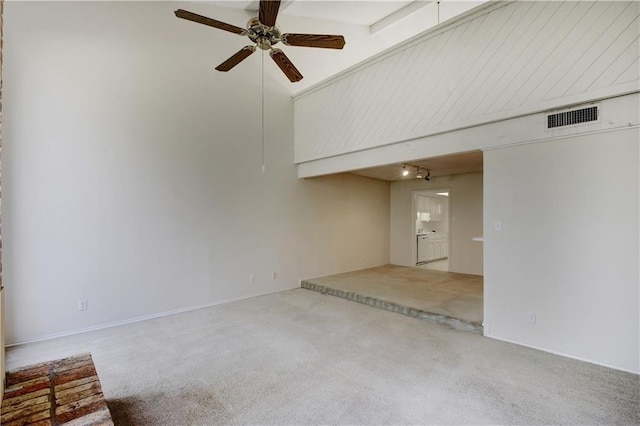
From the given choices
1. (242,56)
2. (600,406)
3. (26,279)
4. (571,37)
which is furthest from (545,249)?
(26,279)

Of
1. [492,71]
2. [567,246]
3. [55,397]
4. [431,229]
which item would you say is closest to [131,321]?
[55,397]

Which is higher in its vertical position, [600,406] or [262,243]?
[262,243]

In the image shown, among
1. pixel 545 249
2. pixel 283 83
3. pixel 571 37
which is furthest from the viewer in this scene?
pixel 283 83

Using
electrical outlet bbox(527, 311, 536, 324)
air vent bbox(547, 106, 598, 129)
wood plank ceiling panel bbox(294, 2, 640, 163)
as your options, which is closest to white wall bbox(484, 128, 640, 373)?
electrical outlet bbox(527, 311, 536, 324)

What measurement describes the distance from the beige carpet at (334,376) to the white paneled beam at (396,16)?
5675 mm

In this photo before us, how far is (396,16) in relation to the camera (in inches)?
253

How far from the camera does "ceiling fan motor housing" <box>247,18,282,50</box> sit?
258 centimetres

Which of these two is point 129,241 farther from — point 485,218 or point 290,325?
point 485,218

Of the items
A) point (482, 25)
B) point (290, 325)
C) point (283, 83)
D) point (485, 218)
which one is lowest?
point (290, 325)

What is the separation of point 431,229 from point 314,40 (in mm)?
Result: 9210

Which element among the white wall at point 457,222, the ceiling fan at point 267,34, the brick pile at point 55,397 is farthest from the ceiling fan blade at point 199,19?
the white wall at point 457,222

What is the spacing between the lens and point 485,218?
364 cm

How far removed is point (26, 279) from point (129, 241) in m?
1.07

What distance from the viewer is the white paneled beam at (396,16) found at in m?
5.92
